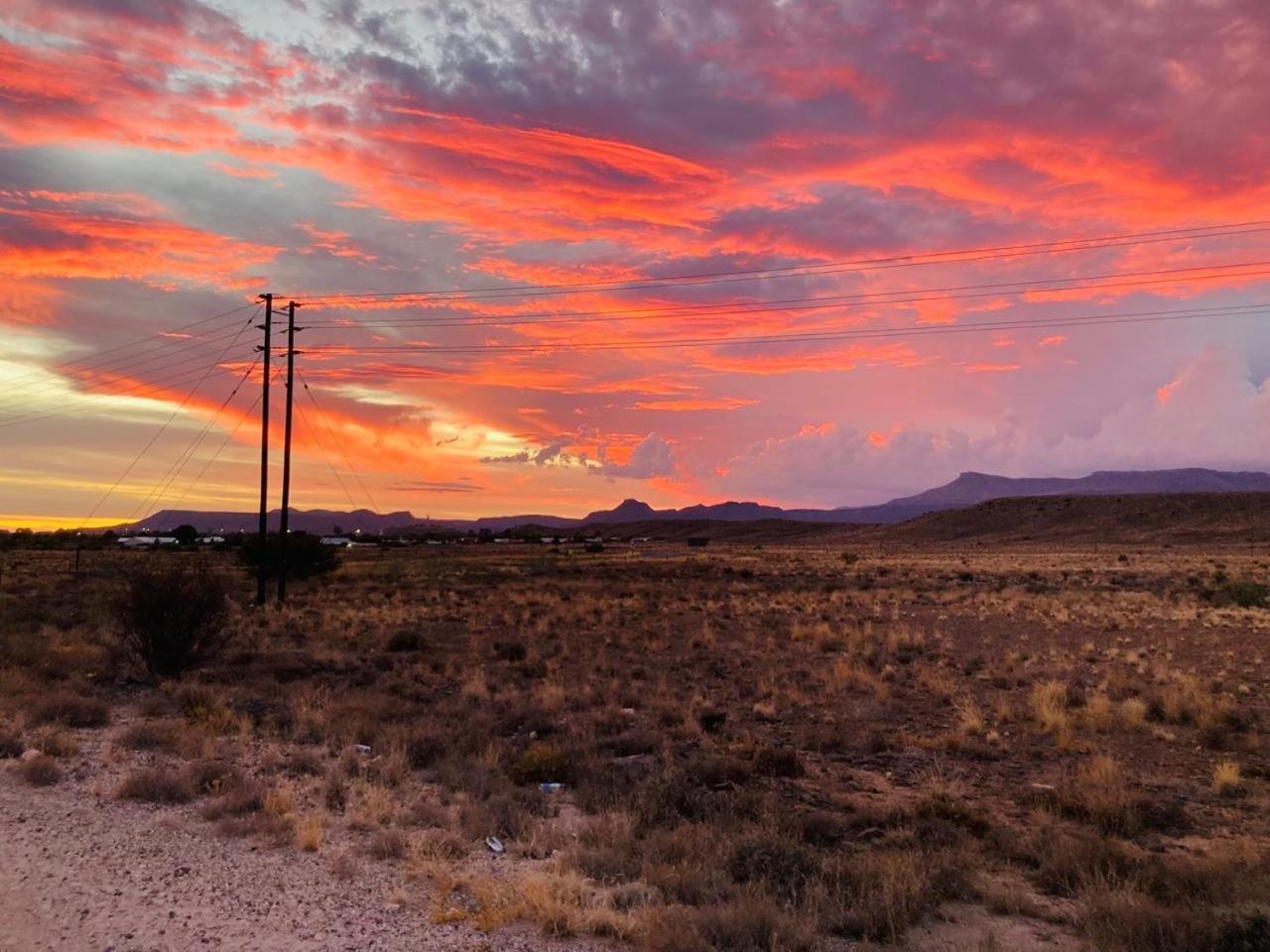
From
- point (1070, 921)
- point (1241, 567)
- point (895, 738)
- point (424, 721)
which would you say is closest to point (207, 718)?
point (424, 721)

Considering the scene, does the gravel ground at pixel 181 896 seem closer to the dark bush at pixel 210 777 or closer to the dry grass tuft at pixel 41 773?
the dark bush at pixel 210 777

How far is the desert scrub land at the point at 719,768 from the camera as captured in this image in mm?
8758

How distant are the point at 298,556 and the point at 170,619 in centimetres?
3730

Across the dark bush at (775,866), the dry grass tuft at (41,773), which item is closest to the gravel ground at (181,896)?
the dry grass tuft at (41,773)

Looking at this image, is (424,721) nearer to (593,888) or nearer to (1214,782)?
(593,888)

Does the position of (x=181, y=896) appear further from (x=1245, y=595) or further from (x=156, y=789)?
(x=1245, y=595)

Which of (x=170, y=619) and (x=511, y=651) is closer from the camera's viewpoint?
(x=170, y=619)

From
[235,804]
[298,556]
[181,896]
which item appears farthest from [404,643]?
[298,556]

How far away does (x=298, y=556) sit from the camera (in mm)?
58281

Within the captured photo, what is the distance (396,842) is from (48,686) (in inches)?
536

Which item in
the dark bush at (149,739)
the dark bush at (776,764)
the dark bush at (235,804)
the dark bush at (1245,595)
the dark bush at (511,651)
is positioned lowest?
the dark bush at (511,651)

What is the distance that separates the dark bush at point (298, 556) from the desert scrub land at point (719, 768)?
911 inches

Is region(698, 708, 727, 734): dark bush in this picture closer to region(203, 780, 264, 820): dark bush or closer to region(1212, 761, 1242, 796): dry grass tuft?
region(1212, 761, 1242, 796): dry grass tuft

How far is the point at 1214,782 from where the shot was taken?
13.8 m
